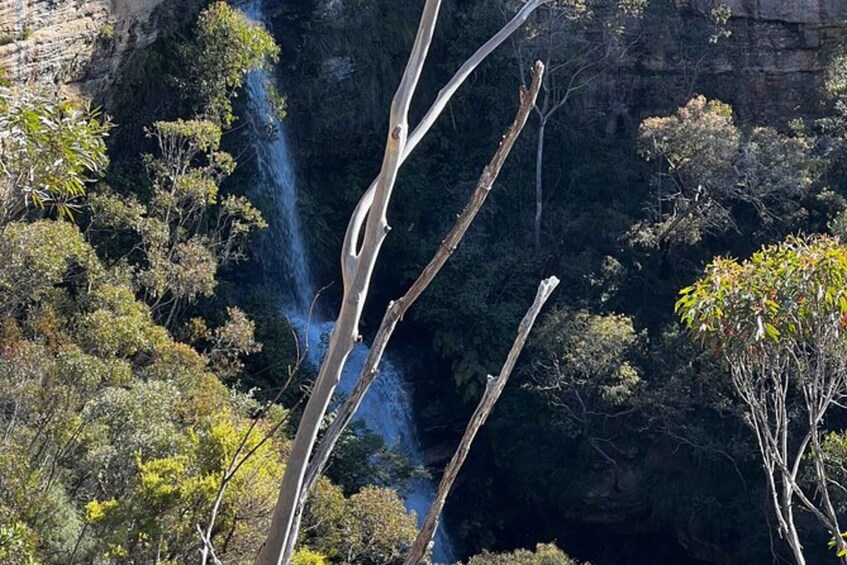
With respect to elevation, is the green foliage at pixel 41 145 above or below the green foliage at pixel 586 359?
below

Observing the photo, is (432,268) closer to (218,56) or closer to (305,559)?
(305,559)

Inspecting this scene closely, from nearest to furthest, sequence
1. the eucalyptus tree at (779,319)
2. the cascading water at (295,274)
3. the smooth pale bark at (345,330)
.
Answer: the smooth pale bark at (345,330) < the eucalyptus tree at (779,319) < the cascading water at (295,274)

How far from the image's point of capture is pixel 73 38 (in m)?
16.2

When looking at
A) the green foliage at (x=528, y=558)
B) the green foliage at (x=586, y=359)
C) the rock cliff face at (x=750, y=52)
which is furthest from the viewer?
the rock cliff face at (x=750, y=52)

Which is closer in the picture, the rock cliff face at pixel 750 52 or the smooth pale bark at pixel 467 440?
the smooth pale bark at pixel 467 440

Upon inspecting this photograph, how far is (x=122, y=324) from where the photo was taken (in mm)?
13031

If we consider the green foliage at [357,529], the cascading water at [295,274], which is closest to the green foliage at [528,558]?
the green foliage at [357,529]

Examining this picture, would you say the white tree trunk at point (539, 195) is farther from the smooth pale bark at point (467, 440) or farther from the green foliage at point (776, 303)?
the smooth pale bark at point (467, 440)

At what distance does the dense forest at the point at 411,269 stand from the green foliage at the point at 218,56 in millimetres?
49

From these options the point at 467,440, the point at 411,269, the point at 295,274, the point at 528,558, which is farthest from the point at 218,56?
the point at 467,440

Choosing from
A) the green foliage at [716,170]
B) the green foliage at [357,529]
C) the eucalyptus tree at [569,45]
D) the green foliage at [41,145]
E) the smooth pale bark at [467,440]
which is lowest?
the smooth pale bark at [467,440]

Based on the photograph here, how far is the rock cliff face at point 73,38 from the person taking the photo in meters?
15.2

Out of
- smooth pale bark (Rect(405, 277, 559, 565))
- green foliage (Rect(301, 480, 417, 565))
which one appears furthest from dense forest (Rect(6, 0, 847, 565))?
smooth pale bark (Rect(405, 277, 559, 565))

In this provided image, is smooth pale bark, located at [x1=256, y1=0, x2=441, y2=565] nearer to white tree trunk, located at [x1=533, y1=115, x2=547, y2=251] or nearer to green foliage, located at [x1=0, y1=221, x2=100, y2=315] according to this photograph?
green foliage, located at [x1=0, y1=221, x2=100, y2=315]
